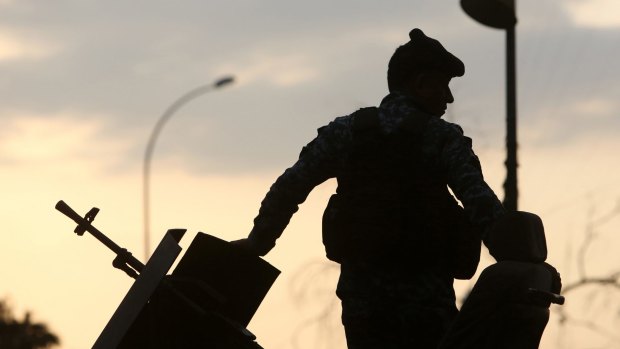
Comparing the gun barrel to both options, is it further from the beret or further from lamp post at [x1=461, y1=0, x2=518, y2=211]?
lamp post at [x1=461, y1=0, x2=518, y2=211]

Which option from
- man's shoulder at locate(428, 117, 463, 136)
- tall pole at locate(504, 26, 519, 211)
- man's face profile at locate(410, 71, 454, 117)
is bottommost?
man's shoulder at locate(428, 117, 463, 136)

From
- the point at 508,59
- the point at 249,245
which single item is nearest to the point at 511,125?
the point at 508,59

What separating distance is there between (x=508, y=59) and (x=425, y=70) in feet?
15.0

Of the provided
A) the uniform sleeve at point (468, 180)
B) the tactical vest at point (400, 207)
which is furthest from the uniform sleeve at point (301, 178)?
the uniform sleeve at point (468, 180)

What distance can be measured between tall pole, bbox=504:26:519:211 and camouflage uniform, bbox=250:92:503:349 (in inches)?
140

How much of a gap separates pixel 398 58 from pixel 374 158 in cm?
44

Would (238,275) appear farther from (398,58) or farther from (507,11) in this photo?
(507,11)

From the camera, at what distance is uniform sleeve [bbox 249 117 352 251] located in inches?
261

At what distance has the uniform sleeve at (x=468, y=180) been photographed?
20.4 feet

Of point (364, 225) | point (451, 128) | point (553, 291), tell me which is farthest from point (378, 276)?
point (553, 291)

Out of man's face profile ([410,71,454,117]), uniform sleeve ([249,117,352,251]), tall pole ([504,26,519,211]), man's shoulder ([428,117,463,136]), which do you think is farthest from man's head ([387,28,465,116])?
tall pole ([504,26,519,211])

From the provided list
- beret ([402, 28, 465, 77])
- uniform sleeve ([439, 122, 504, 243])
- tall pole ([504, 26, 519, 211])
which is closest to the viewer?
uniform sleeve ([439, 122, 504, 243])

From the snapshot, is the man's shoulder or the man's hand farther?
the man's hand

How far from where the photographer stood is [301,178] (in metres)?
6.69
